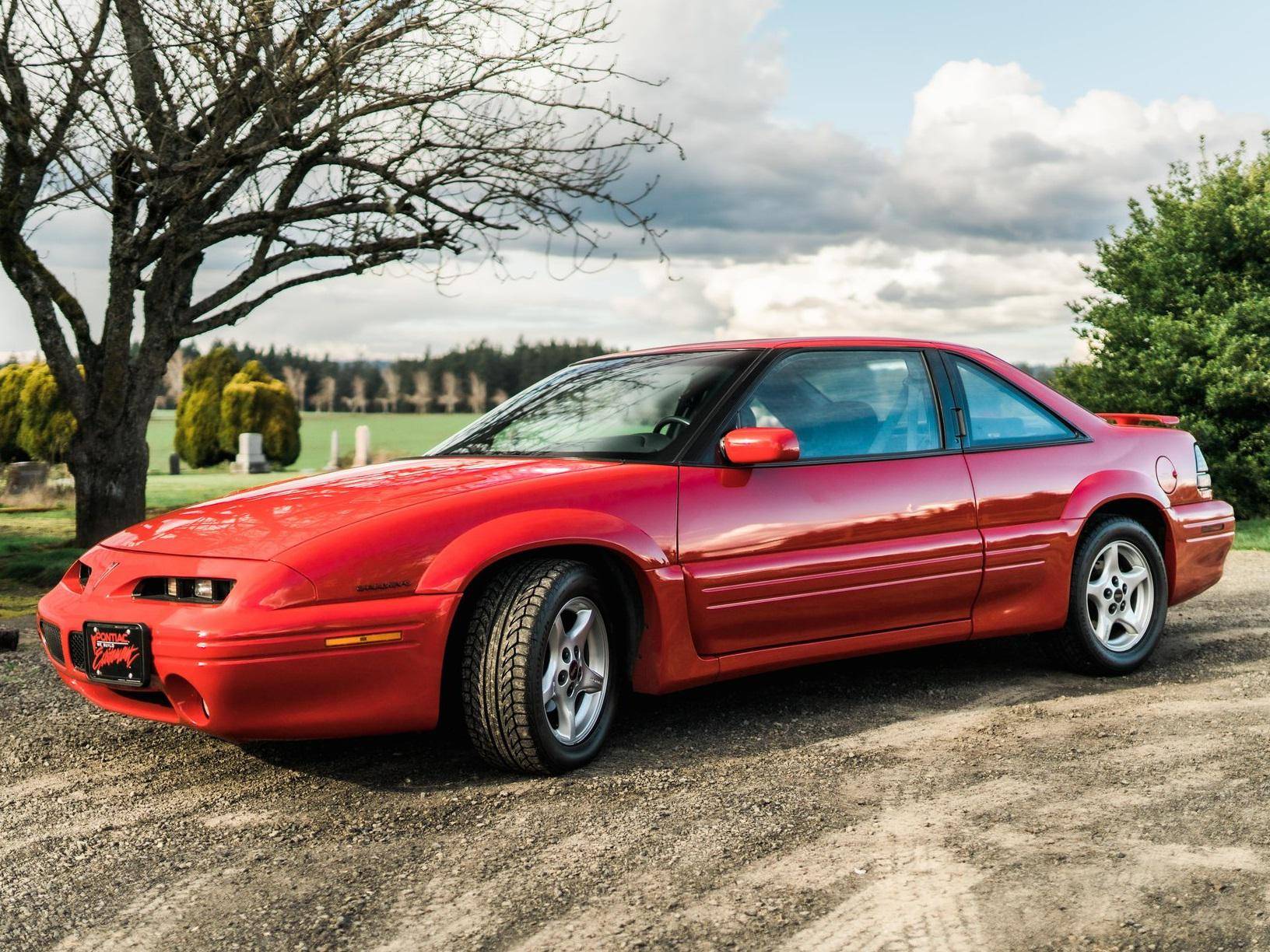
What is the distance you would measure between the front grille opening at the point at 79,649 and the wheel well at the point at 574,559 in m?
1.16

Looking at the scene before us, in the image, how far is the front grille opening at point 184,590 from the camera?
3.83 meters

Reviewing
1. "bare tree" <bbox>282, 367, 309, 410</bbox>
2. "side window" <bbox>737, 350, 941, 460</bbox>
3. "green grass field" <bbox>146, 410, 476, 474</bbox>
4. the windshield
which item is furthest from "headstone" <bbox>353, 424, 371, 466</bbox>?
"bare tree" <bbox>282, 367, 309, 410</bbox>

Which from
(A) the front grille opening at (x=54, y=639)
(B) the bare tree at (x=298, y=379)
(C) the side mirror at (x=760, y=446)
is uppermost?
(B) the bare tree at (x=298, y=379)

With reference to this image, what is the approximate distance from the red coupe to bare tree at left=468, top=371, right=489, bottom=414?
6461 cm

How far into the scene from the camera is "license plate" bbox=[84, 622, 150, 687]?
3.85 meters

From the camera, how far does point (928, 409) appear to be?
5.34 metres

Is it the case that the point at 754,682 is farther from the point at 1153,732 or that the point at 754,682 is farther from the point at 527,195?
the point at 527,195

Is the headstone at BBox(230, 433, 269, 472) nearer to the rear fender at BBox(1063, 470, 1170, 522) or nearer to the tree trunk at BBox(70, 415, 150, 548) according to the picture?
the tree trunk at BBox(70, 415, 150, 548)

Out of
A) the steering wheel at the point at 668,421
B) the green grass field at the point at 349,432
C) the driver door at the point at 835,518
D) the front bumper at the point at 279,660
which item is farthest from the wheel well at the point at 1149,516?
the green grass field at the point at 349,432

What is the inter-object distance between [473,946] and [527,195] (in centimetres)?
976

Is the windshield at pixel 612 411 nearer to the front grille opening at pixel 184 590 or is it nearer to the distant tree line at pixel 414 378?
the front grille opening at pixel 184 590

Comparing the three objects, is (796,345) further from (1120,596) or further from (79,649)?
(79,649)

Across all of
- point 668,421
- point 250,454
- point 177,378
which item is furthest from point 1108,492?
point 177,378

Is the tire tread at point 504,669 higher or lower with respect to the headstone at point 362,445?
lower
